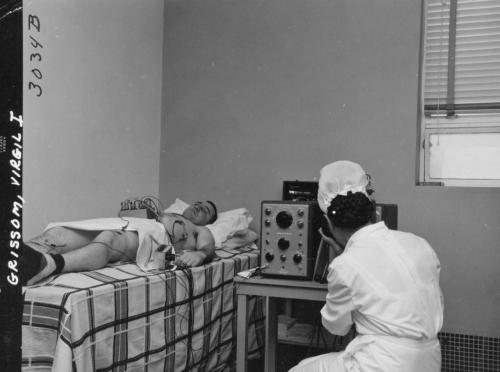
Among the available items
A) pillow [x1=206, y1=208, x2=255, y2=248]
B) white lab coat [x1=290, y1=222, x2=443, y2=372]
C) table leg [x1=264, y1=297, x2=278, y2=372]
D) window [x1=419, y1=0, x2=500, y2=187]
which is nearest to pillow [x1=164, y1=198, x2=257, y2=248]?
pillow [x1=206, y1=208, x2=255, y2=248]

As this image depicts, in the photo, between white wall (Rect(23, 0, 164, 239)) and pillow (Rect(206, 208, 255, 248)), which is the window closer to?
pillow (Rect(206, 208, 255, 248))

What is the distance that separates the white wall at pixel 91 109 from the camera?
2.87 metres

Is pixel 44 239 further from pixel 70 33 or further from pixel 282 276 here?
pixel 70 33

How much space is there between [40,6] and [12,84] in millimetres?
1655

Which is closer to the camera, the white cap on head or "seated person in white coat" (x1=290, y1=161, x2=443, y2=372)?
"seated person in white coat" (x1=290, y1=161, x2=443, y2=372)

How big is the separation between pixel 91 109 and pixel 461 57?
7.38ft

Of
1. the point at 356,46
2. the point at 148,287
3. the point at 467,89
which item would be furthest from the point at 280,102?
the point at 148,287

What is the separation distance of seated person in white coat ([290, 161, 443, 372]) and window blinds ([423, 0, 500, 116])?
1.71m

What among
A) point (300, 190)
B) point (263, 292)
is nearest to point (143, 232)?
point (263, 292)

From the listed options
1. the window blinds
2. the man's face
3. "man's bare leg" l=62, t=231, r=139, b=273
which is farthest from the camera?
the man's face

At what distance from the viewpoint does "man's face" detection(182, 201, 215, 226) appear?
11.5 ft

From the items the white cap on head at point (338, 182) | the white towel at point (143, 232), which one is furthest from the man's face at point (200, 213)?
the white cap on head at point (338, 182)

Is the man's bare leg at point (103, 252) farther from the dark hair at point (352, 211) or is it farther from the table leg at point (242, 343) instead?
the dark hair at point (352, 211)

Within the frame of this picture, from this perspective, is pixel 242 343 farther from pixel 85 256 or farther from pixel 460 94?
pixel 460 94
